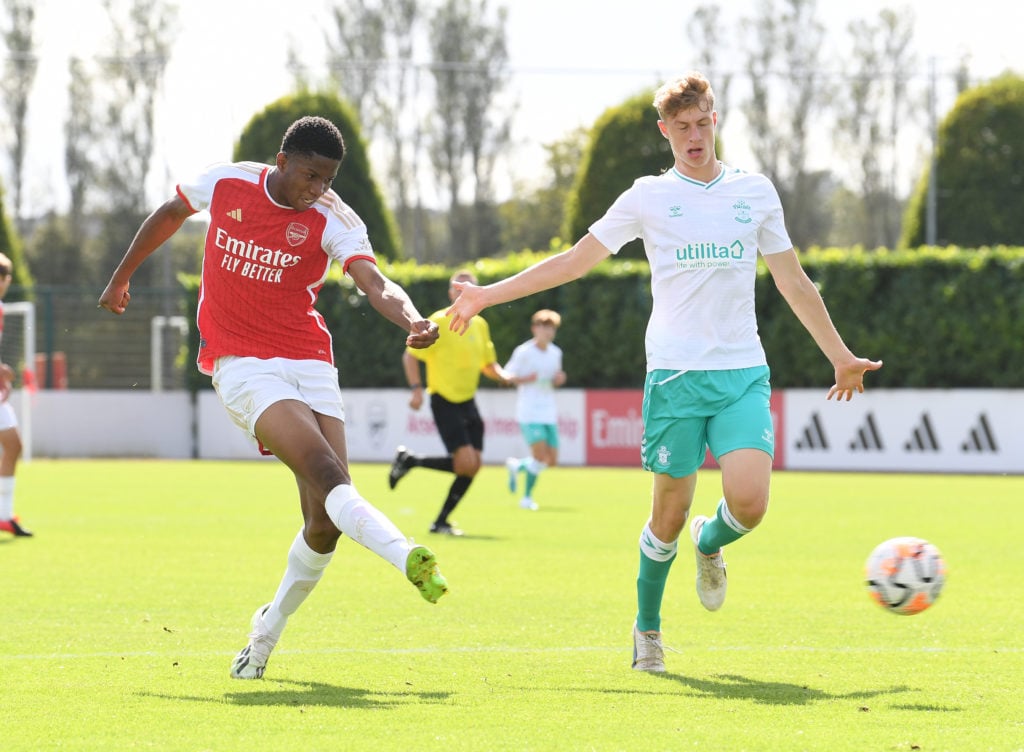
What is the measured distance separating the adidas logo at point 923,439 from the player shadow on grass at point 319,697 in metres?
22.6

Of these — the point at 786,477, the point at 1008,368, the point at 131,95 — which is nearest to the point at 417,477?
the point at 786,477

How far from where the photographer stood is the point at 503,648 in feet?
25.0

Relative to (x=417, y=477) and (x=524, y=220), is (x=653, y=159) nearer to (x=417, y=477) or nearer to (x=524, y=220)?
(x=417, y=477)

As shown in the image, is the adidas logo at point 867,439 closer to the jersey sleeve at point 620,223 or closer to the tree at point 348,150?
the tree at point 348,150

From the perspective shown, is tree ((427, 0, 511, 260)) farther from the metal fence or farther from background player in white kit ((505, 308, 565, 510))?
background player in white kit ((505, 308, 565, 510))

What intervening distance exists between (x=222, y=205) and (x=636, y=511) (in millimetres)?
11742

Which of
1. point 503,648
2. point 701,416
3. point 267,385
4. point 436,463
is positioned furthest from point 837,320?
point 267,385

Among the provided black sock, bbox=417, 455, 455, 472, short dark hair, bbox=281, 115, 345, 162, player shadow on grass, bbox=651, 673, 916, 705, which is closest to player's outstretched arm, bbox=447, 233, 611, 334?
short dark hair, bbox=281, 115, 345, 162

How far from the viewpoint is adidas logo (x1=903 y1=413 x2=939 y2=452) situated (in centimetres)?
2778

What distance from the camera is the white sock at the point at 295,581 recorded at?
22.3ft

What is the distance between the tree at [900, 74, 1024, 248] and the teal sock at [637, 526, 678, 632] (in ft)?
107

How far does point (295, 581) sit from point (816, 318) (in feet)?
8.14

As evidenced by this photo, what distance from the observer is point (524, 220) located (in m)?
64.2

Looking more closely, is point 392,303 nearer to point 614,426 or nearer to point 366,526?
point 366,526
